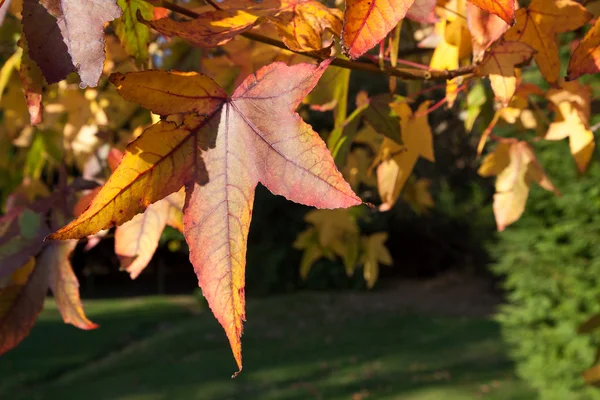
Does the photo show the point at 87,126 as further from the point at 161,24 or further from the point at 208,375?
the point at 208,375

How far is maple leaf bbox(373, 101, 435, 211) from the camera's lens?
0.96 metres

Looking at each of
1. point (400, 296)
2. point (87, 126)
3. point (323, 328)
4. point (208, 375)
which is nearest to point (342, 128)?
point (87, 126)

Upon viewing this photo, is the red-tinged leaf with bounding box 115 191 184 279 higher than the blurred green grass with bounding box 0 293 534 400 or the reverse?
higher

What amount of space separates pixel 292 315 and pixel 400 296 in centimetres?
277

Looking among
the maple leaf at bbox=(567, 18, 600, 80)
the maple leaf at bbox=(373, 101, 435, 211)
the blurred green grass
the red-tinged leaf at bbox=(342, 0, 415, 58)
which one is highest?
the red-tinged leaf at bbox=(342, 0, 415, 58)

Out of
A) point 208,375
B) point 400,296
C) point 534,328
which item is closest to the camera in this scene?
point 534,328

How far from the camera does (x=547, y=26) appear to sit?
2.49 feet

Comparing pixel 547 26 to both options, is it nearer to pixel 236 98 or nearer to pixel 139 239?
pixel 236 98

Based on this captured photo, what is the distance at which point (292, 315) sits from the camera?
1159cm

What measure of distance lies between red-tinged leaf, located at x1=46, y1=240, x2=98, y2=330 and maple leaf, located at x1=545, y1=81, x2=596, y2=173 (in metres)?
0.70

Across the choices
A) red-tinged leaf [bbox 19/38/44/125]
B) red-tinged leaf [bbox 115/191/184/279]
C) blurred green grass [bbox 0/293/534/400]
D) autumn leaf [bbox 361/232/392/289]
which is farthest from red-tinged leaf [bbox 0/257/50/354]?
blurred green grass [bbox 0/293/534/400]

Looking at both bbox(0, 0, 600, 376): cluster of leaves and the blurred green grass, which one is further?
the blurred green grass

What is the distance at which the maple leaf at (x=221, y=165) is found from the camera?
50 cm

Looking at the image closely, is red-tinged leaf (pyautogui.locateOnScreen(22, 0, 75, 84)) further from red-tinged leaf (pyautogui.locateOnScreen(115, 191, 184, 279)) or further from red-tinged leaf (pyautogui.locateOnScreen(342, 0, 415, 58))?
red-tinged leaf (pyautogui.locateOnScreen(115, 191, 184, 279))
